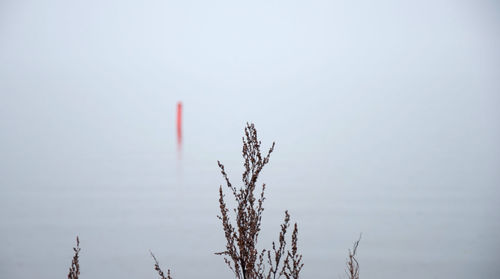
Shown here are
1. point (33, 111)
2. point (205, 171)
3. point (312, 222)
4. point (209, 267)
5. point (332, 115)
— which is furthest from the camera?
point (332, 115)

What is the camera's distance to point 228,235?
11.6ft

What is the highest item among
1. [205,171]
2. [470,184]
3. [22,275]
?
[205,171]

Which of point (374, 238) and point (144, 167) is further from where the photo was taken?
point (144, 167)

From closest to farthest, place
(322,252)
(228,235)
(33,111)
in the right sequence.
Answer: (228,235) < (322,252) < (33,111)

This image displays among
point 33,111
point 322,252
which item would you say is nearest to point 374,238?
point 322,252

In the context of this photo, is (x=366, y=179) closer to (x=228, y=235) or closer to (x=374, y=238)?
(x=374, y=238)

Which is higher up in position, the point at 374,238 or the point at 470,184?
the point at 470,184

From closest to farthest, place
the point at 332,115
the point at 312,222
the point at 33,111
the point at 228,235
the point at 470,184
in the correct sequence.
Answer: the point at 228,235 → the point at 312,222 → the point at 470,184 → the point at 33,111 → the point at 332,115

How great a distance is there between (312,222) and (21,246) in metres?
8.38

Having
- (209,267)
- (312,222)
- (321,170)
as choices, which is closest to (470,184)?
(321,170)

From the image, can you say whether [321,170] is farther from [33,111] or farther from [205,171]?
[33,111]

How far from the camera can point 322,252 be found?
13523mm

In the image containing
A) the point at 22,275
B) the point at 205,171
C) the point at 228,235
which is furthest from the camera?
the point at 205,171

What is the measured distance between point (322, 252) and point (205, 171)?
929 inches
